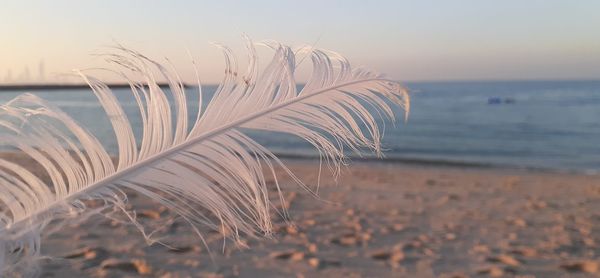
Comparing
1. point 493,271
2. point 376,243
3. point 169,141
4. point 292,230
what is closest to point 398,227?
point 376,243

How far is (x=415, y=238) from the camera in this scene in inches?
178

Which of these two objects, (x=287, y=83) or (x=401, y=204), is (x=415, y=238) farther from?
(x=287, y=83)

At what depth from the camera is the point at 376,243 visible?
435 centimetres

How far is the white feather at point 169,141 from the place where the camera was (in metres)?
1.45

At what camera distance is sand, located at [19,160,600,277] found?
366 centimetres

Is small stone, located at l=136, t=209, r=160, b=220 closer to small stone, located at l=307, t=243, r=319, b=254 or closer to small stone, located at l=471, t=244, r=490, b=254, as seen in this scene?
small stone, located at l=307, t=243, r=319, b=254

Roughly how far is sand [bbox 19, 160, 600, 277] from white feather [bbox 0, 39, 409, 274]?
1107 millimetres

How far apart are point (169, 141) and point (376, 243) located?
9.72ft

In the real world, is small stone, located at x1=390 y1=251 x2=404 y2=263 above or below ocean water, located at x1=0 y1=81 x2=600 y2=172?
above

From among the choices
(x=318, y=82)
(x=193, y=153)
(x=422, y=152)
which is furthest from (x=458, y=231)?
(x=422, y=152)

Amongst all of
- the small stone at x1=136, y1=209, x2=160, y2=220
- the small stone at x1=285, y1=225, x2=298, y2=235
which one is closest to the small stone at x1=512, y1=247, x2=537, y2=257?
the small stone at x1=285, y1=225, x2=298, y2=235

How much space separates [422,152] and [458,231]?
867 cm

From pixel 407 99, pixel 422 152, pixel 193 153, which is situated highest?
pixel 407 99

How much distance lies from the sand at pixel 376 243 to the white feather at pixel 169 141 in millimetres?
1107
